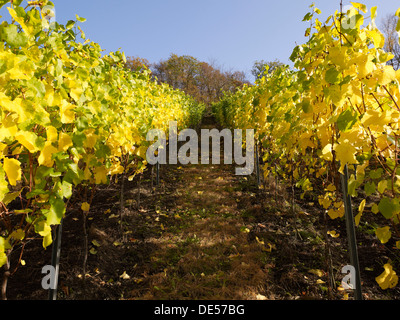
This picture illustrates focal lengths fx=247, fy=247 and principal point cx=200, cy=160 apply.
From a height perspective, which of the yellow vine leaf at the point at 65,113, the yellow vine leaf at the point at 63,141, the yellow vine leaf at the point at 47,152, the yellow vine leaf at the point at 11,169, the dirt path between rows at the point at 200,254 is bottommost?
the dirt path between rows at the point at 200,254

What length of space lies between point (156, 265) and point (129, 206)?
1676mm

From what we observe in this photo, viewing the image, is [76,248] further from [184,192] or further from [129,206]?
[184,192]

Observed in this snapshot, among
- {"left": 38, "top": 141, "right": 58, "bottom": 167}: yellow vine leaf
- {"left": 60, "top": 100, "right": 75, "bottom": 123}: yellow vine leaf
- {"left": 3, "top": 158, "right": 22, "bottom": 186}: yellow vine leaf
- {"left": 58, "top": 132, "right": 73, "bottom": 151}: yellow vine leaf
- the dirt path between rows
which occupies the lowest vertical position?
the dirt path between rows

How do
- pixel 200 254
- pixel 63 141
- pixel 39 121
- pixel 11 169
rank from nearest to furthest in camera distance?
1. pixel 11 169
2. pixel 39 121
3. pixel 63 141
4. pixel 200 254

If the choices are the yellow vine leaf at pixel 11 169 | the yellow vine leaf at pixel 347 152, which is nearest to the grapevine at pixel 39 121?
the yellow vine leaf at pixel 11 169

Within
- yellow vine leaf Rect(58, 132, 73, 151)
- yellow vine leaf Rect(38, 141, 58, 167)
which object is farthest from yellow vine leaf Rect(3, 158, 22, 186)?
yellow vine leaf Rect(58, 132, 73, 151)

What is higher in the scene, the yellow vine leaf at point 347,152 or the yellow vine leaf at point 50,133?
the yellow vine leaf at point 50,133

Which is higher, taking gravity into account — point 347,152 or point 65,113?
point 65,113

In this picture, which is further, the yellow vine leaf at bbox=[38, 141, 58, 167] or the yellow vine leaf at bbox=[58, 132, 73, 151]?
the yellow vine leaf at bbox=[58, 132, 73, 151]

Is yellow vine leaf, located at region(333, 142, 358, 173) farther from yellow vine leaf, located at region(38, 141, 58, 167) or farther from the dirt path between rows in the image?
yellow vine leaf, located at region(38, 141, 58, 167)

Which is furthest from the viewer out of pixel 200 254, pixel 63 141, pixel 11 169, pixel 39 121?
pixel 200 254

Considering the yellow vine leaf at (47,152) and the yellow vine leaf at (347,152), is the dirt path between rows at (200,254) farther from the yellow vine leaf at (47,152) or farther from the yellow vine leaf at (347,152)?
the yellow vine leaf at (47,152)

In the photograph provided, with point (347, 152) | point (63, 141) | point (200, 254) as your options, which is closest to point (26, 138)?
point (63, 141)

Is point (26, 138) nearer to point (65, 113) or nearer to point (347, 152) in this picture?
point (65, 113)
